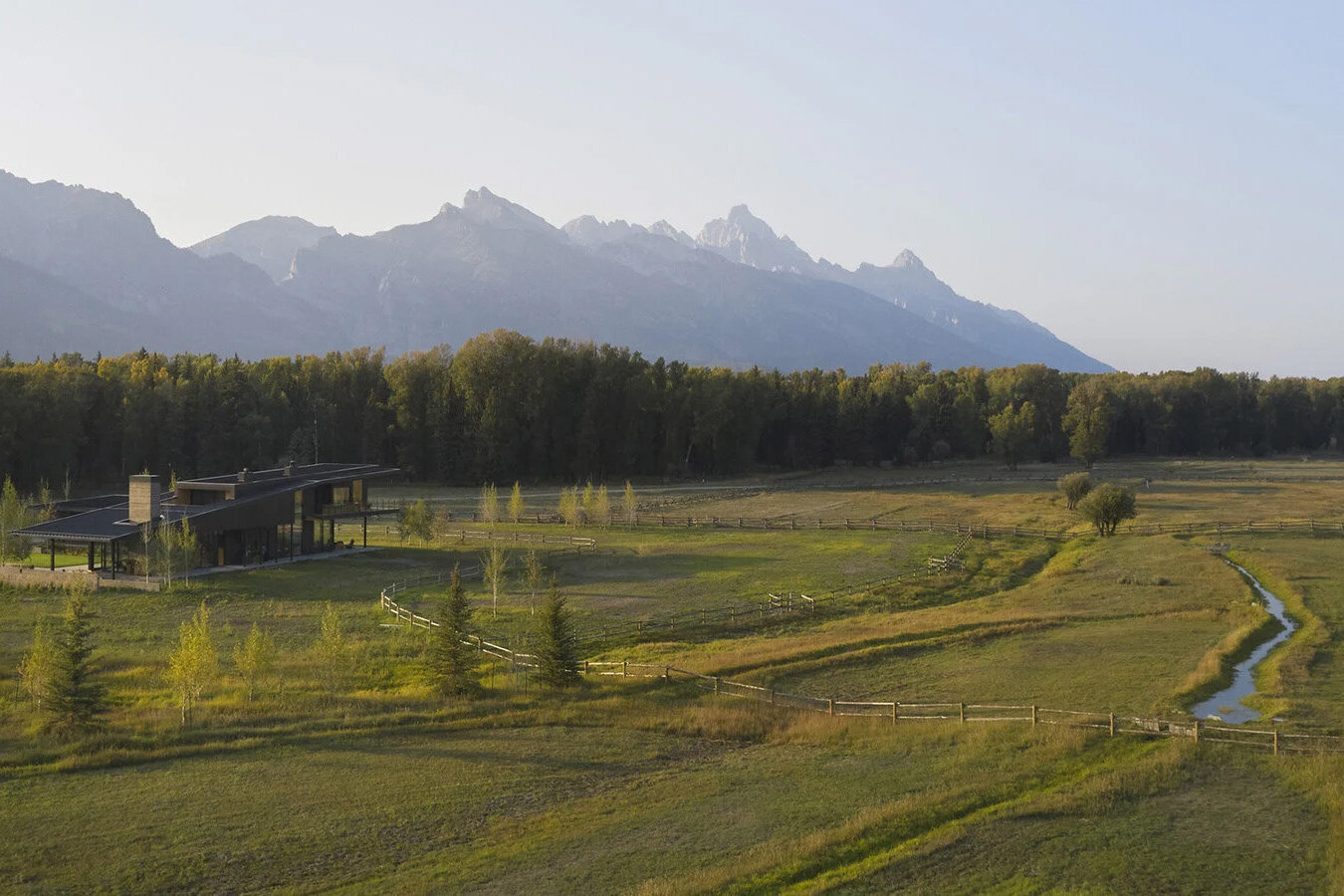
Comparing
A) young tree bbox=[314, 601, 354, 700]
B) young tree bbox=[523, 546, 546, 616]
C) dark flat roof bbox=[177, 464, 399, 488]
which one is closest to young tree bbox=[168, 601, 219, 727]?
young tree bbox=[314, 601, 354, 700]

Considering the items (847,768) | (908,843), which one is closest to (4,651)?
(847,768)

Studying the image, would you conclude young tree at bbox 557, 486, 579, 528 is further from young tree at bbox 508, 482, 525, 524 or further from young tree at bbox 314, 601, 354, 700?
young tree at bbox 314, 601, 354, 700

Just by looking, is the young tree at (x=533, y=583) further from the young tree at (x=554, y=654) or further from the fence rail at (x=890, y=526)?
the fence rail at (x=890, y=526)

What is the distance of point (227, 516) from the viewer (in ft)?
197

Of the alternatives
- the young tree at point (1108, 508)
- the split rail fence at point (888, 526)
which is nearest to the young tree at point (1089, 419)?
the split rail fence at point (888, 526)

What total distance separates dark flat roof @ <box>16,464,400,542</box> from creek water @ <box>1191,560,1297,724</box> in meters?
50.1

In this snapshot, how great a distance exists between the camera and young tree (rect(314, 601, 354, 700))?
34.6 metres

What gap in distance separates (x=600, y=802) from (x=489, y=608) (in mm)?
26420

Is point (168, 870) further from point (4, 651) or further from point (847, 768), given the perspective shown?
point (4, 651)

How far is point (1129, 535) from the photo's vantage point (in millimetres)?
73438

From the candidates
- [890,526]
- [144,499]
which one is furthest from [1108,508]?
[144,499]

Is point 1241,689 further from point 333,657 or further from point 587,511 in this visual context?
point 587,511

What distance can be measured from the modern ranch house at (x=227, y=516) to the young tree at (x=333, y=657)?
74.9 ft

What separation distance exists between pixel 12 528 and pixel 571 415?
71.1 m
